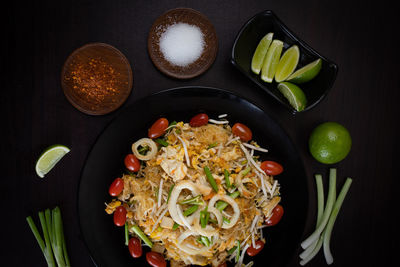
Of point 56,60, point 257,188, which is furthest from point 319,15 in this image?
point 56,60

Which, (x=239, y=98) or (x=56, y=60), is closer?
Answer: (x=239, y=98)

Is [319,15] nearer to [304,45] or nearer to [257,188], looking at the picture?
[304,45]

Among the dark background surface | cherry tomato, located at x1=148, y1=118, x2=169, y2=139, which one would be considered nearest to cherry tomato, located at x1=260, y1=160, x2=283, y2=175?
the dark background surface

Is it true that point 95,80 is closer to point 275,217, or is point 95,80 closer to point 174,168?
point 174,168

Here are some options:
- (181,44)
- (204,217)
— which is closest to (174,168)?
(204,217)

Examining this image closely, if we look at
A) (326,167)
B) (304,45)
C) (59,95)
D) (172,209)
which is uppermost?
(304,45)

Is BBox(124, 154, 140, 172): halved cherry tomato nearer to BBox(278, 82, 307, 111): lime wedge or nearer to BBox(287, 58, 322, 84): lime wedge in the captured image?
BBox(278, 82, 307, 111): lime wedge

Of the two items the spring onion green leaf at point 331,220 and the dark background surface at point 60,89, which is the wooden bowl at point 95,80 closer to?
the dark background surface at point 60,89

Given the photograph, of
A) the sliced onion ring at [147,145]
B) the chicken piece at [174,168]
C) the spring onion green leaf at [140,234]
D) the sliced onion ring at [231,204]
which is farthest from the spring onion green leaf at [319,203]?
the sliced onion ring at [147,145]
